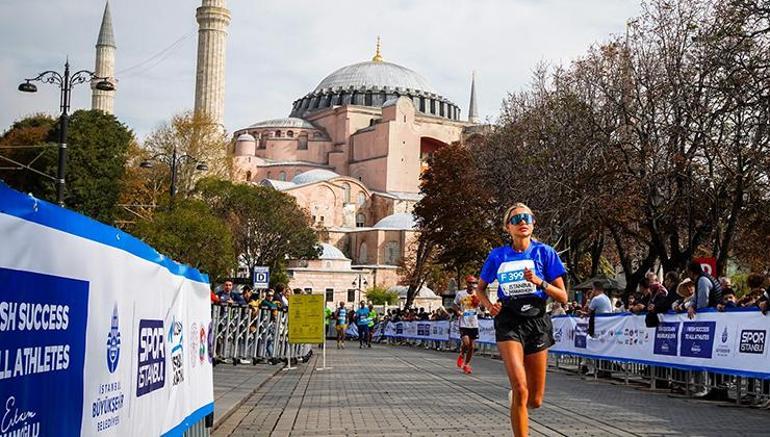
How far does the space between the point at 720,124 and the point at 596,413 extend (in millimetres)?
19265

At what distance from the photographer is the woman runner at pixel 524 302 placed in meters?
7.46

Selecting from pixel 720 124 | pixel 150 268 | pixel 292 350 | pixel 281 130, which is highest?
pixel 281 130

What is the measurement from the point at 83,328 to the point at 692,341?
12197mm

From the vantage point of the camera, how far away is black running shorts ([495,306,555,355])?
7496mm

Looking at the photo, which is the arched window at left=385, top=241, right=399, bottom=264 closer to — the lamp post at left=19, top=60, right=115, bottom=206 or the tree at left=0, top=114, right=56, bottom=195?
the tree at left=0, top=114, right=56, bottom=195

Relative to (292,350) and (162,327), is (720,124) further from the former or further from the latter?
(162,327)

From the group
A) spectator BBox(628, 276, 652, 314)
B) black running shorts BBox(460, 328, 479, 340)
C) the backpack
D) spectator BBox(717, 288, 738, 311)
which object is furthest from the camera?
black running shorts BBox(460, 328, 479, 340)

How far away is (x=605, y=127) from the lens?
120ft

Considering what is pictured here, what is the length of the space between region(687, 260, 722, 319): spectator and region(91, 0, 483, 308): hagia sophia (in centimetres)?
9335

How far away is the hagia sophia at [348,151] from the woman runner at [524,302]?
101 m

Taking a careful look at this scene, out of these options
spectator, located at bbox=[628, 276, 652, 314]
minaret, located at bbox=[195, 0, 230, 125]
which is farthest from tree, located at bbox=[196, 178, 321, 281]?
spectator, located at bbox=[628, 276, 652, 314]

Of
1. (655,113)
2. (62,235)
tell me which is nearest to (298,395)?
(62,235)

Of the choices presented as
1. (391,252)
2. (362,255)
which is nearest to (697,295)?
(391,252)

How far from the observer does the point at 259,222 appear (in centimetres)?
7831
